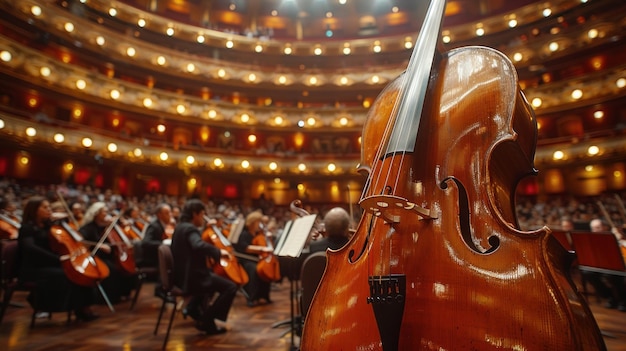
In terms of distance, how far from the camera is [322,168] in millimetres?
18547

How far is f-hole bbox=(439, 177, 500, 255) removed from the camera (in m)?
0.97

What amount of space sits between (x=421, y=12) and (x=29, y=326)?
24.2 m

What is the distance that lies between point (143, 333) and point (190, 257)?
79 centimetres

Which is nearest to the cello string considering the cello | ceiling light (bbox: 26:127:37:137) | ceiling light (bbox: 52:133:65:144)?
the cello

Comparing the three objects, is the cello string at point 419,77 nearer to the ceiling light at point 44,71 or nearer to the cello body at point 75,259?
the cello body at point 75,259

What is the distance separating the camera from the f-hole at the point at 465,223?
973mm

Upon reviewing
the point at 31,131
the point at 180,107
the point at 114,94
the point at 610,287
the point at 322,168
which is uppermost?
the point at 180,107

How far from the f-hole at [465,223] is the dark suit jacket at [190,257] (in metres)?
2.34

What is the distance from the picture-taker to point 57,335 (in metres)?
2.97

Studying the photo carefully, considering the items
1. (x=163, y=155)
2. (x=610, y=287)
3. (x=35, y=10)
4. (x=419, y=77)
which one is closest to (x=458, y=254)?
(x=419, y=77)

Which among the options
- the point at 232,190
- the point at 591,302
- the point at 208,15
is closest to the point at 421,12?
the point at 208,15

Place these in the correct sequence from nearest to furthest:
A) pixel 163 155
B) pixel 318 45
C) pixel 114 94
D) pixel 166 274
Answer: pixel 166 274
pixel 114 94
pixel 163 155
pixel 318 45

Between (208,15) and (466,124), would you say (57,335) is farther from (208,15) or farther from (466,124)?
(208,15)

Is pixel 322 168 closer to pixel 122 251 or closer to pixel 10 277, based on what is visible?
pixel 122 251
